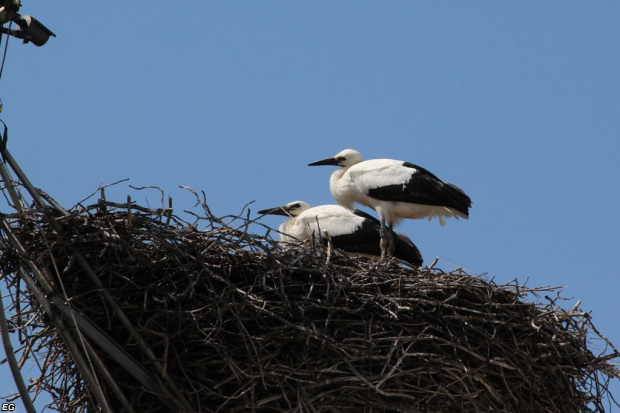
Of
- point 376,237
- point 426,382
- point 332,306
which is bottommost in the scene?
point 426,382

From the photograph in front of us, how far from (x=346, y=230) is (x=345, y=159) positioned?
110 centimetres

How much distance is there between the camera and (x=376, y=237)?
27.6 feet

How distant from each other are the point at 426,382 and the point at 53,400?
2.01 m

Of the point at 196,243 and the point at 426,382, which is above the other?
the point at 196,243

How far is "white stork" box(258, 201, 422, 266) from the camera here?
8.06m

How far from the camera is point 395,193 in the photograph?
847 cm

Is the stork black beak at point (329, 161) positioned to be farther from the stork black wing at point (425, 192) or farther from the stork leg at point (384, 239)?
the stork leg at point (384, 239)

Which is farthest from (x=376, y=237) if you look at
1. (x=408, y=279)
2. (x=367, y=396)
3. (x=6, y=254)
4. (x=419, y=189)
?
(x=6, y=254)

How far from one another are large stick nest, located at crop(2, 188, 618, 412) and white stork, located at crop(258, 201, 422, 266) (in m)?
2.02

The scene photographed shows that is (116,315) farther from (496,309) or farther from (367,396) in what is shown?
(496,309)

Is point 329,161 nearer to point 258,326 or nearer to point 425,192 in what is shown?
point 425,192

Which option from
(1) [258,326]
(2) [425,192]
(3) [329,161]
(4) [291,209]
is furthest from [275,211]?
(1) [258,326]

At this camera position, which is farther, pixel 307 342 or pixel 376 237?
pixel 376 237

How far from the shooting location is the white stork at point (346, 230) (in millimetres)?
8062
